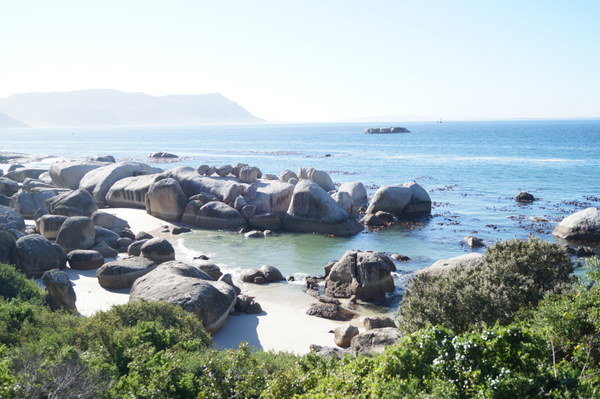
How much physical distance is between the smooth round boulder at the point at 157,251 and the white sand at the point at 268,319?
252 cm

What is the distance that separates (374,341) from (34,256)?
14852 mm

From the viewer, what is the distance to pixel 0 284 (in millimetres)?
17047

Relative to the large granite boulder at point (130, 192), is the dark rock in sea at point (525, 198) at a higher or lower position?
lower

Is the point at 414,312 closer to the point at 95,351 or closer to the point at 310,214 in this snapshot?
the point at 95,351

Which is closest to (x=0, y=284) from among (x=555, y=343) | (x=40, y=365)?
(x=40, y=365)

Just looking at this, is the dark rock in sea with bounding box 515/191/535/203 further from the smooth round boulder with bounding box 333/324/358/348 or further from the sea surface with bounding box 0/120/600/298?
the smooth round boulder with bounding box 333/324/358/348

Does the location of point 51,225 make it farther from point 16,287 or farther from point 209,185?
point 209,185

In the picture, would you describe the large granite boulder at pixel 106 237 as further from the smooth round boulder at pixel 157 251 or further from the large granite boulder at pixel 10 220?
the large granite boulder at pixel 10 220

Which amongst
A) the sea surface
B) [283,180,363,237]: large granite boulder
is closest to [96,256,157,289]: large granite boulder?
the sea surface

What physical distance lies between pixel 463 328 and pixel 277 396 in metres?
6.10

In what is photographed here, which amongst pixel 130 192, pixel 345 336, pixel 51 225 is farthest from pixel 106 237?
pixel 345 336

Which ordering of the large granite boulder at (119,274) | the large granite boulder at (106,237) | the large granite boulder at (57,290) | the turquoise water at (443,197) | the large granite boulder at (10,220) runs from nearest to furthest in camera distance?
the large granite boulder at (57,290), the large granite boulder at (119,274), the large granite boulder at (10,220), the large granite boulder at (106,237), the turquoise water at (443,197)

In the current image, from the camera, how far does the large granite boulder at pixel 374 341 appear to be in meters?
14.5

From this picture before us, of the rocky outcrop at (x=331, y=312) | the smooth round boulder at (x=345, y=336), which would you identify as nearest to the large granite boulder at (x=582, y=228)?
the rocky outcrop at (x=331, y=312)
